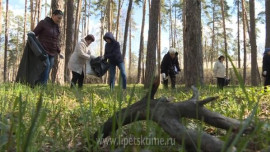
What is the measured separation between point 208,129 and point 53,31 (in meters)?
4.69

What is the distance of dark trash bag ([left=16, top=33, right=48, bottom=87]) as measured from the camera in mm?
5488

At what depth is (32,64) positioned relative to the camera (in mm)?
5793

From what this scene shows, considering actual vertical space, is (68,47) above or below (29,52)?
above

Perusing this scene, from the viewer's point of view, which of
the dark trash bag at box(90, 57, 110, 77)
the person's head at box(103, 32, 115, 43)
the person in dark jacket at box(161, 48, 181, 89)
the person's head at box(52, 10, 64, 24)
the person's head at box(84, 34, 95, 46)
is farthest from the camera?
the person in dark jacket at box(161, 48, 181, 89)

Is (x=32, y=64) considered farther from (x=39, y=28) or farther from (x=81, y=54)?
(x=81, y=54)

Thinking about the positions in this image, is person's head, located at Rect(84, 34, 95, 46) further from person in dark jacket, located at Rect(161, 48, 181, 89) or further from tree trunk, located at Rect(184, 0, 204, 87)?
person in dark jacket, located at Rect(161, 48, 181, 89)

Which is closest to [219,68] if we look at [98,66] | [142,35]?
[98,66]

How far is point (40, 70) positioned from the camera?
5.64 meters

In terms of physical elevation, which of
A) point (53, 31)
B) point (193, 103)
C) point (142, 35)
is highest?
point (142, 35)

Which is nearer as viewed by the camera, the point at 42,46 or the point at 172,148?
the point at 172,148

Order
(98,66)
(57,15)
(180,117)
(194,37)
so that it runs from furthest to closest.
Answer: (194,37)
(98,66)
(57,15)
(180,117)

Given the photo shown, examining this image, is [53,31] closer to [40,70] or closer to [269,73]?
[40,70]

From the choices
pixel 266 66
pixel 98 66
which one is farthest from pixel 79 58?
pixel 266 66

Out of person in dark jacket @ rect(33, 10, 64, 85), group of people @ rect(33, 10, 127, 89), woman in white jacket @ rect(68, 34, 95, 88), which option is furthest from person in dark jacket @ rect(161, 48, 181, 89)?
person in dark jacket @ rect(33, 10, 64, 85)
